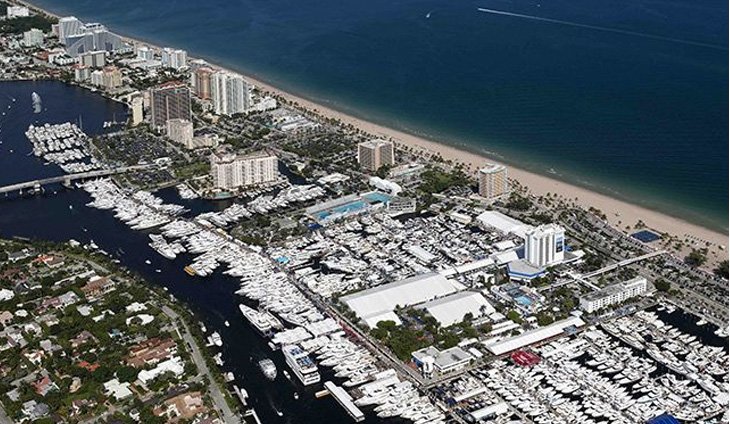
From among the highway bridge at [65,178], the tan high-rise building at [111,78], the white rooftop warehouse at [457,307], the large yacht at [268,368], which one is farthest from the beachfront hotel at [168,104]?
the large yacht at [268,368]

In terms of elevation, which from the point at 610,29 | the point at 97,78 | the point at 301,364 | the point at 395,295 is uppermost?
the point at 610,29

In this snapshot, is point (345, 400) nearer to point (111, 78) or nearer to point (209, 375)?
point (209, 375)

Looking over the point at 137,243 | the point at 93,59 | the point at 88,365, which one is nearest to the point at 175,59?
the point at 93,59

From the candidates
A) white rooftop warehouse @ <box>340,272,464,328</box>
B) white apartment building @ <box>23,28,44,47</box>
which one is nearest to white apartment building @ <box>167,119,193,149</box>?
white rooftop warehouse @ <box>340,272,464,328</box>

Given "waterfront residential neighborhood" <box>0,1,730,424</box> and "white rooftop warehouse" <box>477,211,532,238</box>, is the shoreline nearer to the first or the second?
"waterfront residential neighborhood" <box>0,1,730,424</box>

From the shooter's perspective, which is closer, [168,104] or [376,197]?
[376,197]

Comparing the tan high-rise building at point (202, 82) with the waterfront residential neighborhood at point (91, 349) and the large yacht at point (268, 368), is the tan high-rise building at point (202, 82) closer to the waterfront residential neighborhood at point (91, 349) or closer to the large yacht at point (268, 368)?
the waterfront residential neighborhood at point (91, 349)
